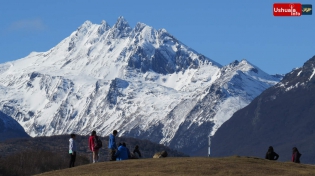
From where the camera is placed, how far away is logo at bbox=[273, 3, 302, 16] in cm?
10669

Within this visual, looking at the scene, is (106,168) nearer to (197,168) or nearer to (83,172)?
(83,172)

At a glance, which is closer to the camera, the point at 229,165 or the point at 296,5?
the point at 229,165

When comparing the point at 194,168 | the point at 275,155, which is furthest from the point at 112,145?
the point at 275,155

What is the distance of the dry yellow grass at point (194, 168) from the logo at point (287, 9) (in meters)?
14.6

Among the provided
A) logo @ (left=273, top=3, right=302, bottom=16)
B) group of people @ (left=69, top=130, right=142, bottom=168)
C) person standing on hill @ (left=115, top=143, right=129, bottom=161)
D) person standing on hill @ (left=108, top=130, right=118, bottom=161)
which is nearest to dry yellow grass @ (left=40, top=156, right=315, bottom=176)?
group of people @ (left=69, top=130, right=142, bottom=168)

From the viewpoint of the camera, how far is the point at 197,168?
9894 centimetres

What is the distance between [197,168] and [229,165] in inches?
145

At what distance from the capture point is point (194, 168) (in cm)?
9894

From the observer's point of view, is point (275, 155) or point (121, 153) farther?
point (275, 155)

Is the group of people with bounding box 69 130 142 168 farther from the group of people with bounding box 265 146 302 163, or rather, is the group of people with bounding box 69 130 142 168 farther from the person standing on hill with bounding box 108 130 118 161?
the group of people with bounding box 265 146 302 163

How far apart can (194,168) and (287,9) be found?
891 inches

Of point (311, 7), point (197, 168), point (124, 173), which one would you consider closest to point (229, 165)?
point (197, 168)

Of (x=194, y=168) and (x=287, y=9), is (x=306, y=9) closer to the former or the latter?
(x=287, y=9)

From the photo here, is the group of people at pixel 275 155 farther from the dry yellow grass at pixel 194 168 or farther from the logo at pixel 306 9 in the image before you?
the logo at pixel 306 9
